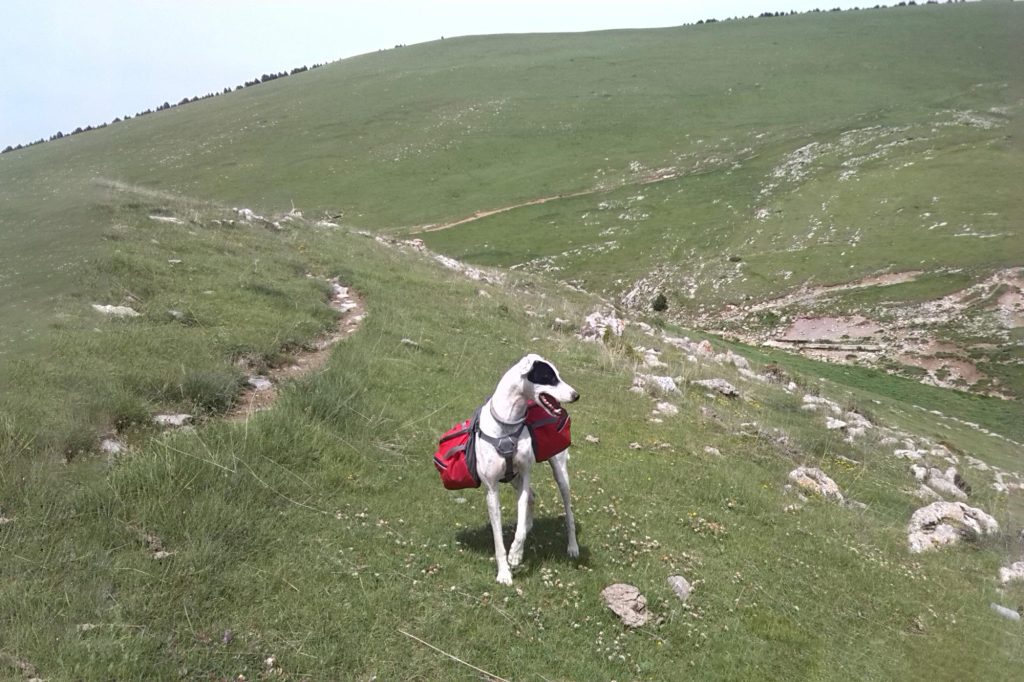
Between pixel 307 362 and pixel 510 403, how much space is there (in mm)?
7595

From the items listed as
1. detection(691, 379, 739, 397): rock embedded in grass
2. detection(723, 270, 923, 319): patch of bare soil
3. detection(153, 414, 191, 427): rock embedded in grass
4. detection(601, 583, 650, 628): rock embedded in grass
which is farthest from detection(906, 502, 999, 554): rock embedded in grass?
detection(723, 270, 923, 319): patch of bare soil

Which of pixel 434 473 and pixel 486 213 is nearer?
pixel 434 473

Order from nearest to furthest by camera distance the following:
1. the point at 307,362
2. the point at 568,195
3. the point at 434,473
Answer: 1. the point at 434,473
2. the point at 307,362
3. the point at 568,195

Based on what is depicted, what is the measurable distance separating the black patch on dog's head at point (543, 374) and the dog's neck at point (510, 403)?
0.22 metres

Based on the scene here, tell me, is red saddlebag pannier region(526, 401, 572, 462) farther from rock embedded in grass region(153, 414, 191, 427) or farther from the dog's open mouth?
rock embedded in grass region(153, 414, 191, 427)

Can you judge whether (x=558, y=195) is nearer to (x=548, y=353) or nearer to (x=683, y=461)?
(x=548, y=353)

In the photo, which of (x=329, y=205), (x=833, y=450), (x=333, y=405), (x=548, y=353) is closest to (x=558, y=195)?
(x=329, y=205)

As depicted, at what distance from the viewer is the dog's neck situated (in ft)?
23.0

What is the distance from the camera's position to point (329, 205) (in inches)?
2360

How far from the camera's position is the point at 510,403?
7027 millimetres

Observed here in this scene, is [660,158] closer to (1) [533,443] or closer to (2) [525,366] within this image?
(1) [533,443]

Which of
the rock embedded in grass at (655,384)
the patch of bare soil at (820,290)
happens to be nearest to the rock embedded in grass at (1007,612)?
the rock embedded in grass at (655,384)

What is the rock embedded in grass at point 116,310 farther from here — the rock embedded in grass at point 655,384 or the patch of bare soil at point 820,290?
the patch of bare soil at point 820,290

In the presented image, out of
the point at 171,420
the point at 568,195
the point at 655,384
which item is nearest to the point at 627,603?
the point at 171,420
